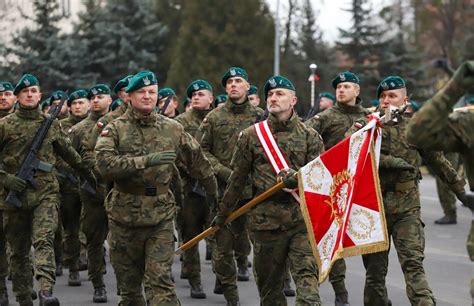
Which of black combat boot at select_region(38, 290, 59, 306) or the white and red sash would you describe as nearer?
the white and red sash

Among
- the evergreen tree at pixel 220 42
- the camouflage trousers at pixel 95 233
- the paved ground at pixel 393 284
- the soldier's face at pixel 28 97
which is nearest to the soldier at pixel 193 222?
the paved ground at pixel 393 284

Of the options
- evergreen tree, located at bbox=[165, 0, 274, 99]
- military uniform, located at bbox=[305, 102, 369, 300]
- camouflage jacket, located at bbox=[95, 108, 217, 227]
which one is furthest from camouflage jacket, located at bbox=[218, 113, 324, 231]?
evergreen tree, located at bbox=[165, 0, 274, 99]

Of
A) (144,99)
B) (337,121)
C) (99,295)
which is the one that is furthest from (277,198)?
(99,295)

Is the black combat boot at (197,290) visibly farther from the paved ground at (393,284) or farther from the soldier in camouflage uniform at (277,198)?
the soldier in camouflage uniform at (277,198)

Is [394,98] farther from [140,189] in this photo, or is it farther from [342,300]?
[140,189]

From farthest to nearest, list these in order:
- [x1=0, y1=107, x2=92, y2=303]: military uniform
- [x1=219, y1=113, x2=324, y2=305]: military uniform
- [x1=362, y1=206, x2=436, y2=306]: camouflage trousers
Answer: [x1=0, y1=107, x2=92, y2=303]: military uniform < [x1=362, y1=206, x2=436, y2=306]: camouflage trousers < [x1=219, y1=113, x2=324, y2=305]: military uniform

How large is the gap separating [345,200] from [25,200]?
332cm

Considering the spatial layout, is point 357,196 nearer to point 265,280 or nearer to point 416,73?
point 265,280

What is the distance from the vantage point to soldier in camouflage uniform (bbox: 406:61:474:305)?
16.6ft

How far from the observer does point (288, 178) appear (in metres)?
7.40

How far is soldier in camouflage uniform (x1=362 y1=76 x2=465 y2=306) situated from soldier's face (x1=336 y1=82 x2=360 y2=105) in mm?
1634

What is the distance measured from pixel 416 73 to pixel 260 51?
22.1ft

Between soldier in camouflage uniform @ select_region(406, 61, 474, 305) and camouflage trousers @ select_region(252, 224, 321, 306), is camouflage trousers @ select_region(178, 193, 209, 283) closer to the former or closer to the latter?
camouflage trousers @ select_region(252, 224, 321, 306)

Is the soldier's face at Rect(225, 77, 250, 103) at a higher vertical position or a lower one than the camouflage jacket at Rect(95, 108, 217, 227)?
higher
